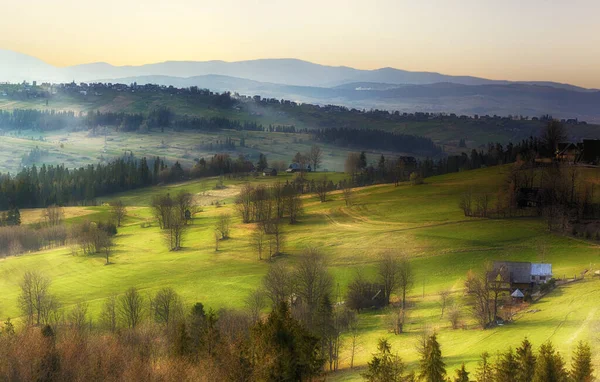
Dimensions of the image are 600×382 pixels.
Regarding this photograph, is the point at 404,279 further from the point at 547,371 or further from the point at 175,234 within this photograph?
the point at 175,234

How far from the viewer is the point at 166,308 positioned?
180 feet

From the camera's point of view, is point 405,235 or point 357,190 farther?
point 357,190

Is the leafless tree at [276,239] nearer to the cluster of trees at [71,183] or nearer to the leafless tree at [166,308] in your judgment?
the leafless tree at [166,308]

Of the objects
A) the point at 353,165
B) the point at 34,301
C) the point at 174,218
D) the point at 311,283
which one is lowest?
the point at 34,301

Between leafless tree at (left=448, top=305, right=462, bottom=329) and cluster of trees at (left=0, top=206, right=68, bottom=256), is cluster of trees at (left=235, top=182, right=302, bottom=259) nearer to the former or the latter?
cluster of trees at (left=0, top=206, right=68, bottom=256)

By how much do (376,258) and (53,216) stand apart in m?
66.3

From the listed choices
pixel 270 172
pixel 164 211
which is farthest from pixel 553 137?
pixel 270 172

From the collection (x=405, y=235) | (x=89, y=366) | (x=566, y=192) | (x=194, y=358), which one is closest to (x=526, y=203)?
(x=566, y=192)

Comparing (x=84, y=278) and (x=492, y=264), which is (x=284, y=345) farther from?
(x=84, y=278)

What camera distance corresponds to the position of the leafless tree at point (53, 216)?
346 feet

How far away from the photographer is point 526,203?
8306cm

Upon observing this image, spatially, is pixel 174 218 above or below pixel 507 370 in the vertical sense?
below

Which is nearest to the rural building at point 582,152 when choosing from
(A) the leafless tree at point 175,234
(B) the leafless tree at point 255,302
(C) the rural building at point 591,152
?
(C) the rural building at point 591,152

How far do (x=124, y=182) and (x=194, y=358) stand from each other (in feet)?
404
